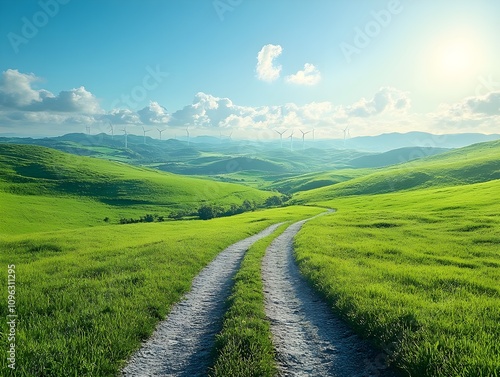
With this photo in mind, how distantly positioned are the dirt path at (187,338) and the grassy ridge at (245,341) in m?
0.66

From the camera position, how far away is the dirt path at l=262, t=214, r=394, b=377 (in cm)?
916

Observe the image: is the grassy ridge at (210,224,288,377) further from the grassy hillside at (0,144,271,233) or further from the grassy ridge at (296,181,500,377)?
the grassy hillside at (0,144,271,233)

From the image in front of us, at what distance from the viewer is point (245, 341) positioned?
10.0 metres

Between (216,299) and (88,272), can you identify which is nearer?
(216,299)

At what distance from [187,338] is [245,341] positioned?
271cm

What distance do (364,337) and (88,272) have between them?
722 inches

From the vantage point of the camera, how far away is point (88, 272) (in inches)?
824

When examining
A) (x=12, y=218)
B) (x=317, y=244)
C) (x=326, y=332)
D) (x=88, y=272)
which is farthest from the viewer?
(x=12, y=218)

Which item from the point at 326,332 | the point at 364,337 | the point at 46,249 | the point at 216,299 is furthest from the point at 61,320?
the point at 46,249

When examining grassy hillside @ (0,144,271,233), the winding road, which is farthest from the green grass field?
grassy hillside @ (0,144,271,233)

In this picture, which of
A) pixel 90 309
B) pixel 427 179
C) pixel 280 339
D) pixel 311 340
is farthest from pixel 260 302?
pixel 427 179

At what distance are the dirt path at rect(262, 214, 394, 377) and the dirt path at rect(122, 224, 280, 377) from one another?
2.43 m

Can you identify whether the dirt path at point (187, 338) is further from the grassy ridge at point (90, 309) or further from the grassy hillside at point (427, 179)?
the grassy hillside at point (427, 179)

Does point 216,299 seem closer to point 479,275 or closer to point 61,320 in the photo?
point 61,320
